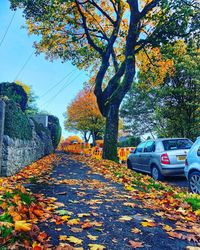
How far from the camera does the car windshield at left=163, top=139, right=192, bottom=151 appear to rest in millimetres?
10169

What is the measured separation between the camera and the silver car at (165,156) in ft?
31.8

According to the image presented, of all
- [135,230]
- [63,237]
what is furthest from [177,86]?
[63,237]

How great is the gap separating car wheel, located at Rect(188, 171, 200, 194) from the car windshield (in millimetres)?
2831

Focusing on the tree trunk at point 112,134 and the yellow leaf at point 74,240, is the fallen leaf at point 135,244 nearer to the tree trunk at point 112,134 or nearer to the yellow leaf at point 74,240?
the yellow leaf at point 74,240

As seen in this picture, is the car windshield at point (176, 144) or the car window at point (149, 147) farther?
the car window at point (149, 147)

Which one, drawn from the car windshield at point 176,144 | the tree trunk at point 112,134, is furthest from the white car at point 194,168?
the tree trunk at point 112,134

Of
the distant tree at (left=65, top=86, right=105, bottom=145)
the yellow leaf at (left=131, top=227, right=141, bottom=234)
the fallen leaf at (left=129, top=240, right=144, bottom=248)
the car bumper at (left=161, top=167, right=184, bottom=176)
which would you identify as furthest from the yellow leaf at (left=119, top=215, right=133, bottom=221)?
the distant tree at (left=65, top=86, right=105, bottom=145)

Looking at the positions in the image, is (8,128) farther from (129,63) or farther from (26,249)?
(129,63)

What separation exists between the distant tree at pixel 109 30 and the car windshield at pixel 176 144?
383 centimetres

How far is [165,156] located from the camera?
32.1 ft

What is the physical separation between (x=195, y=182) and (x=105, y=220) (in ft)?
13.7

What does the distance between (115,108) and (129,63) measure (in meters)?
2.30

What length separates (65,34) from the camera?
17.9 m

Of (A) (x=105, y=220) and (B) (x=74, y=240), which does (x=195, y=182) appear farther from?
(B) (x=74, y=240)
